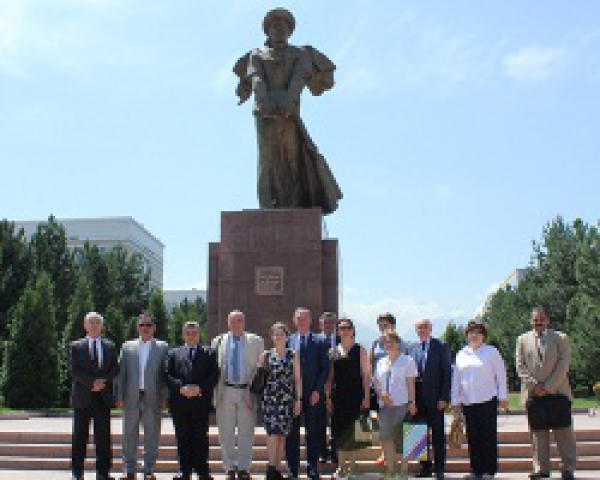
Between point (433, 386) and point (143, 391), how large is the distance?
3064 millimetres

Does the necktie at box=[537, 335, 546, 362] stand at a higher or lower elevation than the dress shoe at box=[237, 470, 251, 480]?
higher

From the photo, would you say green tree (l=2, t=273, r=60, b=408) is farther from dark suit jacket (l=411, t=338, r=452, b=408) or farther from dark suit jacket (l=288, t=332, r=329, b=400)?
dark suit jacket (l=411, t=338, r=452, b=408)

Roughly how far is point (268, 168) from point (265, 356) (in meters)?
5.76

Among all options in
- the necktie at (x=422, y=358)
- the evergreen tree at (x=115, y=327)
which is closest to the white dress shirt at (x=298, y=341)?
the necktie at (x=422, y=358)

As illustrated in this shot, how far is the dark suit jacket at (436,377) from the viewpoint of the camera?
7.80m

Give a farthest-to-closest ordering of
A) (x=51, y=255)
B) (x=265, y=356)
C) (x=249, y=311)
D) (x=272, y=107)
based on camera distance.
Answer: (x=51, y=255) → (x=272, y=107) → (x=249, y=311) → (x=265, y=356)

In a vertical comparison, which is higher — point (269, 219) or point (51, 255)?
point (51, 255)

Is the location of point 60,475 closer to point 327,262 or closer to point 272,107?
point 327,262

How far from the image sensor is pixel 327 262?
1180 cm

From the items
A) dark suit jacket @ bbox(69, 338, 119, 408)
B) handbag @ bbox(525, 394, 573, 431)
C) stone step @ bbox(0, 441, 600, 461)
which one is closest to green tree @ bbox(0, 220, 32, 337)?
stone step @ bbox(0, 441, 600, 461)

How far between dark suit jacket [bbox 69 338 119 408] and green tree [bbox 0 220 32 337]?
2526cm

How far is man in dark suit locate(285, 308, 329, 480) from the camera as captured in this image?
24.6ft

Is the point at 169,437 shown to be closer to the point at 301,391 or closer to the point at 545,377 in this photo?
the point at 301,391

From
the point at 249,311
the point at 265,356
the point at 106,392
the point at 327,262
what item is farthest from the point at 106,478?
the point at 327,262
